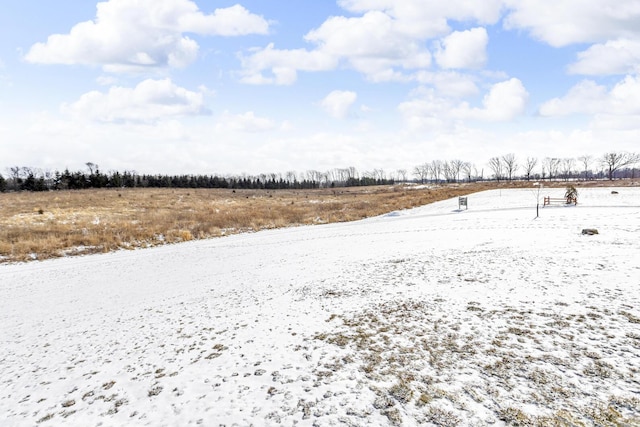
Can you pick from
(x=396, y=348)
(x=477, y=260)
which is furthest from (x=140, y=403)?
(x=477, y=260)

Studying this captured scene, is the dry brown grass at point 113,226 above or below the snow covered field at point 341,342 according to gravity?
above

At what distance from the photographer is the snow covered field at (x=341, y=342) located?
4715 millimetres

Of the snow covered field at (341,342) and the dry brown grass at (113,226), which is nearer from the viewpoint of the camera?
the snow covered field at (341,342)

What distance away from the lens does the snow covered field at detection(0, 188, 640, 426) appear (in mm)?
4715

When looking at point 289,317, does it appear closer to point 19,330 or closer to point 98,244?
point 19,330

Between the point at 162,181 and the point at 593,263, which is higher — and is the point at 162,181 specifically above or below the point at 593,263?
above

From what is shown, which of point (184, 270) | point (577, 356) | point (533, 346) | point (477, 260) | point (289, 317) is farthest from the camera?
point (184, 270)

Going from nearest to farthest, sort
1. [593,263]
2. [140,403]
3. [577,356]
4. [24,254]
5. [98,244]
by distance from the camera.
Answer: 1. [140,403]
2. [577,356]
3. [593,263]
4. [24,254]
5. [98,244]

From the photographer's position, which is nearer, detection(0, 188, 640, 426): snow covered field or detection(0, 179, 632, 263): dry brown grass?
detection(0, 188, 640, 426): snow covered field

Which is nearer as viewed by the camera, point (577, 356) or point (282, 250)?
point (577, 356)

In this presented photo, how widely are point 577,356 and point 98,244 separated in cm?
2512

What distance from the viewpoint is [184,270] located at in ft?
49.4

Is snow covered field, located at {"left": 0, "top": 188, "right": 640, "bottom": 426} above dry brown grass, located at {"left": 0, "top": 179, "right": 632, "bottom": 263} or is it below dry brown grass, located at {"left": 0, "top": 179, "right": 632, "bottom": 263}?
below

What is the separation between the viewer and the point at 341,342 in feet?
22.2
